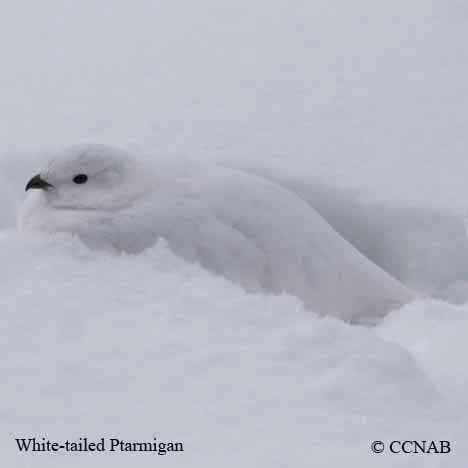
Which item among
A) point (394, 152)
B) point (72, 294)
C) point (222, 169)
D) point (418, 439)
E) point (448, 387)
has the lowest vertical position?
point (418, 439)

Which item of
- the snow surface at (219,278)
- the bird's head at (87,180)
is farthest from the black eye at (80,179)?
the snow surface at (219,278)

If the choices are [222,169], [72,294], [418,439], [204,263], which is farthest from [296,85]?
[418,439]

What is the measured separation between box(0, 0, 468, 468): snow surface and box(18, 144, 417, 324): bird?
165mm

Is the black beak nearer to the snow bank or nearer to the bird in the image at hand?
the bird

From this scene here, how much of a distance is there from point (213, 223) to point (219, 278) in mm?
512

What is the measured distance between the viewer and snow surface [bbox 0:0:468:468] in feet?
6.48

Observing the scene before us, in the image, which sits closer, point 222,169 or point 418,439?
point 418,439

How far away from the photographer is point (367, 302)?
3.56 m

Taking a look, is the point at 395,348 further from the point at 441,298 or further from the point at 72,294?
the point at 441,298

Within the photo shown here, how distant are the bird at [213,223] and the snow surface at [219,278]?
0.17 m

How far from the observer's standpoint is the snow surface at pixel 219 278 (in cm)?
197

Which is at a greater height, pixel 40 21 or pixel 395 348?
pixel 40 21

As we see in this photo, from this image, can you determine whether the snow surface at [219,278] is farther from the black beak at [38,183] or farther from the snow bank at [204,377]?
the black beak at [38,183]

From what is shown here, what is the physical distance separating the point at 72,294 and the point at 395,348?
2.69ft
